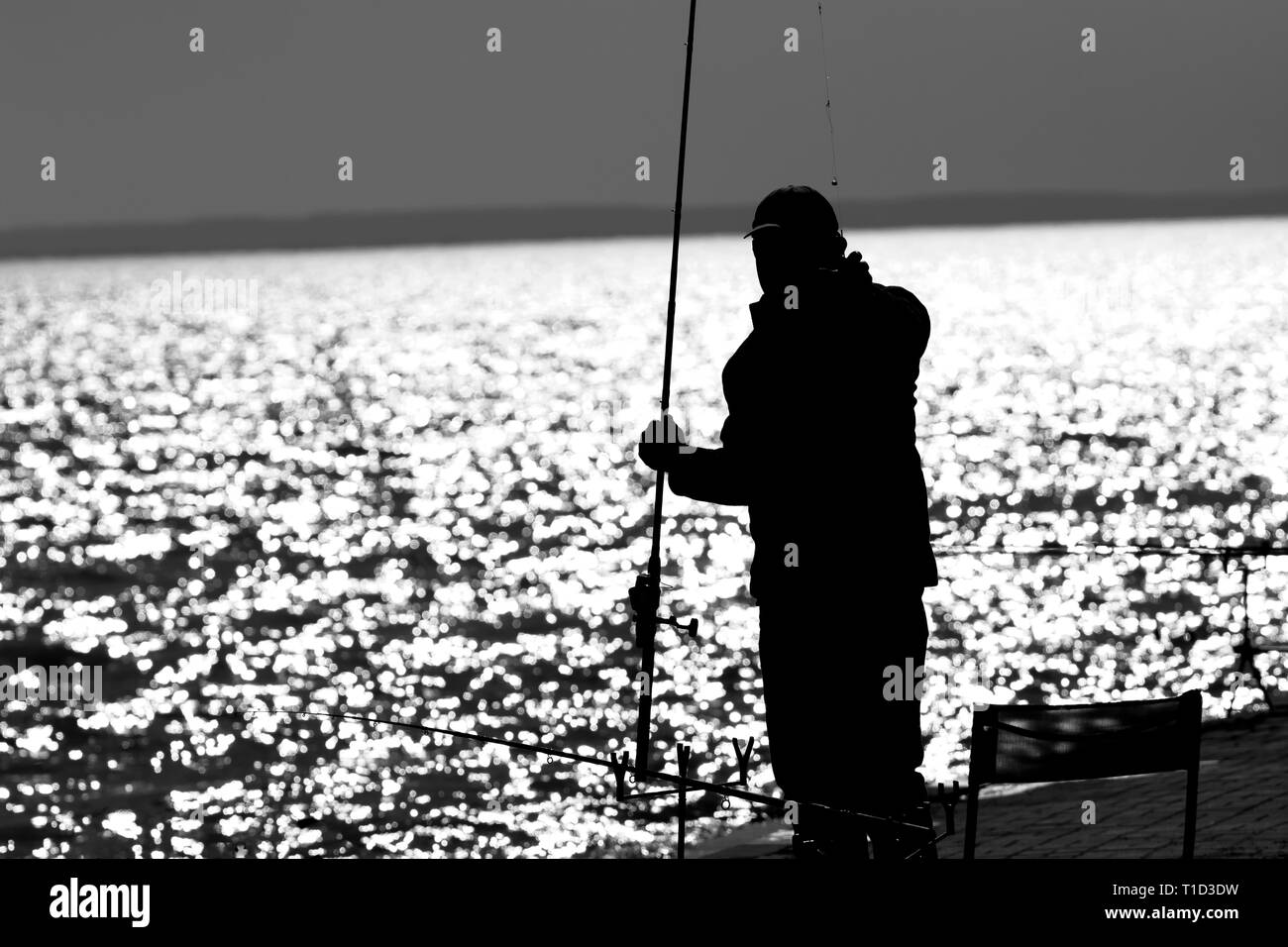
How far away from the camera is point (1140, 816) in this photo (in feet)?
27.9

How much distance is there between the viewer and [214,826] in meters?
17.1

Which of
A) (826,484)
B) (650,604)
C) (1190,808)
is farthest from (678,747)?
(1190,808)

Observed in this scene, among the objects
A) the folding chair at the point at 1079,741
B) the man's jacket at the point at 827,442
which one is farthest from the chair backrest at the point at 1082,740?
the man's jacket at the point at 827,442

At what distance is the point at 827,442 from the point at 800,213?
0.66m

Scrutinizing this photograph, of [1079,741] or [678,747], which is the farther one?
[1079,741]

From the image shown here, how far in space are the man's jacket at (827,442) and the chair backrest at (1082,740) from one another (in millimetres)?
703

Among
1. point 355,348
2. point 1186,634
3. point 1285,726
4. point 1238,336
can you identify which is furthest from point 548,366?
point 1285,726

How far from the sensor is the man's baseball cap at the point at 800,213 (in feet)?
16.6

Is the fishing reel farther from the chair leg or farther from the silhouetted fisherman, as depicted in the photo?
the chair leg

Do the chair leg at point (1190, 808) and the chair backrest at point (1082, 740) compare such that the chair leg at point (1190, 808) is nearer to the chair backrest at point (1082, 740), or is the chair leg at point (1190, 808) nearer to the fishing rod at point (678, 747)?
the chair backrest at point (1082, 740)

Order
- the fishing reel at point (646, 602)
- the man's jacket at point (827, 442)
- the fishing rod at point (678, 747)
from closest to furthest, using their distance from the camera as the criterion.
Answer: the fishing rod at point (678, 747) < the man's jacket at point (827, 442) < the fishing reel at point (646, 602)

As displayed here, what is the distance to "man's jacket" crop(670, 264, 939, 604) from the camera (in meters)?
5.02

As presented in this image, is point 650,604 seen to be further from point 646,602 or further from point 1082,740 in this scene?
point 1082,740

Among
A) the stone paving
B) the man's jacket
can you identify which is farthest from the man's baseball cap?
the stone paving
